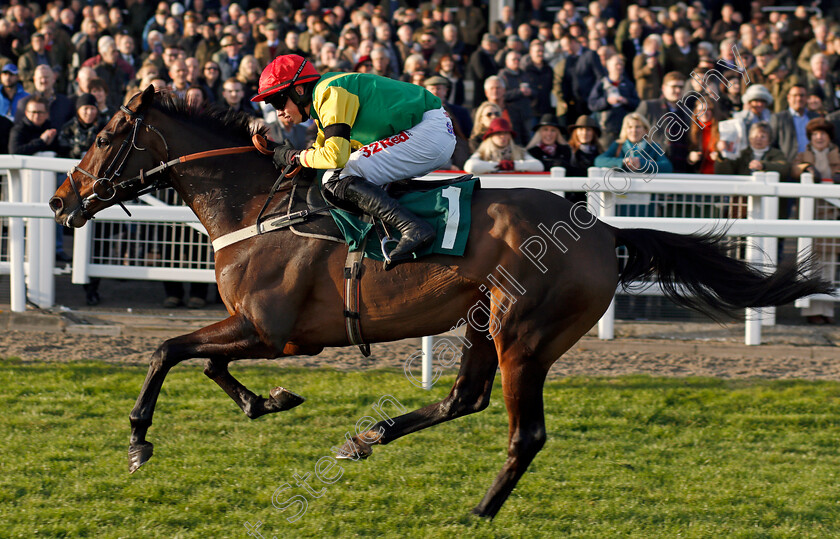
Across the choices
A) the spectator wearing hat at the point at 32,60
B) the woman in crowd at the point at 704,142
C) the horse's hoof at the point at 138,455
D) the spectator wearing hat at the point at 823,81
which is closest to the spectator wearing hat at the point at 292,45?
the spectator wearing hat at the point at 32,60

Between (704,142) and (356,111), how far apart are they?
4687 millimetres

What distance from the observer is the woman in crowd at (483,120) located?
805cm

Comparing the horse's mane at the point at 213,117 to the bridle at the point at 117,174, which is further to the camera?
the horse's mane at the point at 213,117

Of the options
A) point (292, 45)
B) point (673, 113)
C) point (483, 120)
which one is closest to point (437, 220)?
point (483, 120)

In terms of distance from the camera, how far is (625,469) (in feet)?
16.1

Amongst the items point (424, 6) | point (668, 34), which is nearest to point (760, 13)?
point (668, 34)

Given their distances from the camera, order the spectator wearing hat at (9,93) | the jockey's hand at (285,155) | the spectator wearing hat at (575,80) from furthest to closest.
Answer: the spectator wearing hat at (575,80)
the spectator wearing hat at (9,93)
the jockey's hand at (285,155)

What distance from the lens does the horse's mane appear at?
4613 millimetres

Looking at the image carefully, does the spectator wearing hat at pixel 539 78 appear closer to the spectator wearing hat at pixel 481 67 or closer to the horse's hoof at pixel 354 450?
the spectator wearing hat at pixel 481 67

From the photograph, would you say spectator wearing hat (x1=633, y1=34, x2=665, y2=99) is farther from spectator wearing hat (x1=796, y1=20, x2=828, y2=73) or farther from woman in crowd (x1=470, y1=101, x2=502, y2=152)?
woman in crowd (x1=470, y1=101, x2=502, y2=152)

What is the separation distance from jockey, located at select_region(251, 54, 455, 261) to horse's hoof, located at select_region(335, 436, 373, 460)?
93 cm

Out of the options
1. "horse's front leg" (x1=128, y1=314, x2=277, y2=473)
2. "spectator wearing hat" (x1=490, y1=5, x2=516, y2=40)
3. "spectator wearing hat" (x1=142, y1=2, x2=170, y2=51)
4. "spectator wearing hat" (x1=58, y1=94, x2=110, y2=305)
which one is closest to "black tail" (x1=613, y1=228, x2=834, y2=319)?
"horse's front leg" (x1=128, y1=314, x2=277, y2=473)

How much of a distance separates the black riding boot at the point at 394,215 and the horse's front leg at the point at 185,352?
0.68 m

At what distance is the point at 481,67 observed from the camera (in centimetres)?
1095
